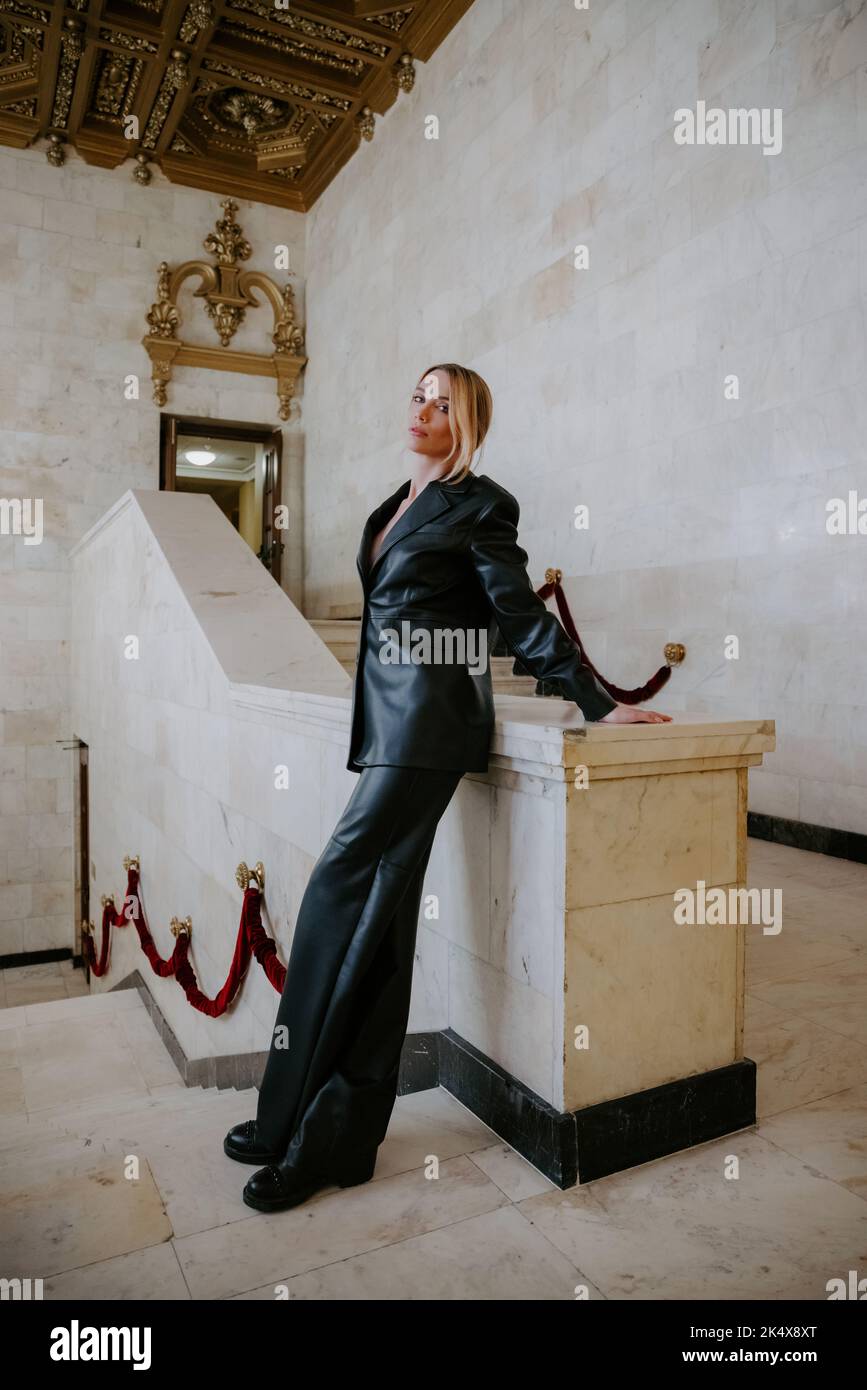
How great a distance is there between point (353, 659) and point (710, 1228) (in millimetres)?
5638

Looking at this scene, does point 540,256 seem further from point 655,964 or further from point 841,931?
point 655,964

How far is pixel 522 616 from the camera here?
2.20 meters

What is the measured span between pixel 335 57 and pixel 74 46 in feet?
8.88

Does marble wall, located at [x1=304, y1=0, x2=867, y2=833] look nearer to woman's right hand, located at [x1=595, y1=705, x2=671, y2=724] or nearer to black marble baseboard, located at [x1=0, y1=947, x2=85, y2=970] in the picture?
woman's right hand, located at [x1=595, y1=705, x2=671, y2=724]

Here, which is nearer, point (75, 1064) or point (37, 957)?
point (75, 1064)

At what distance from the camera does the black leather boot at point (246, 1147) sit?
227cm

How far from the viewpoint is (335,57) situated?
383 inches

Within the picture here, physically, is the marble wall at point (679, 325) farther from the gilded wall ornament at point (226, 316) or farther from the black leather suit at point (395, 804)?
the gilded wall ornament at point (226, 316)

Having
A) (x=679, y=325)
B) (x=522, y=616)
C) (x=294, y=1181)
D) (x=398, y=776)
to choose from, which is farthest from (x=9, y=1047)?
(x=679, y=325)

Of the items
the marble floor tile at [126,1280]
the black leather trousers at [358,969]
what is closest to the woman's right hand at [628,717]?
the black leather trousers at [358,969]

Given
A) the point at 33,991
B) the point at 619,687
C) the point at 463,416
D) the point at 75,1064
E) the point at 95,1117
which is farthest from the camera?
the point at 33,991

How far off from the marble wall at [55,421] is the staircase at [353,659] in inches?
177

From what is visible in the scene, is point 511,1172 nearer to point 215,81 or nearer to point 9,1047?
point 9,1047
